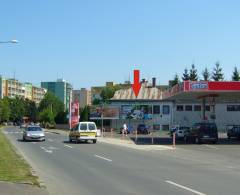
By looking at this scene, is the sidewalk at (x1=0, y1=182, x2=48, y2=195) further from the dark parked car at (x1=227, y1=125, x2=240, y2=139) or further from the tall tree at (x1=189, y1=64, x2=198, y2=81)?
the tall tree at (x1=189, y1=64, x2=198, y2=81)

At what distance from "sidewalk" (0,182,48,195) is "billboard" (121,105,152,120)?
93210 millimetres

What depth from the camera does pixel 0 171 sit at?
702 inches

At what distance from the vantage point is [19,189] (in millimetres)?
13516

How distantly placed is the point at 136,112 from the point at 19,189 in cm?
9447

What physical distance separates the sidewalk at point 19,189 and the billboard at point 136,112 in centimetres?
9321

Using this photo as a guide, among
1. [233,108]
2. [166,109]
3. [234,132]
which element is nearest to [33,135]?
[234,132]

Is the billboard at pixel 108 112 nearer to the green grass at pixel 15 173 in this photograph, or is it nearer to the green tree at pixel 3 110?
the green tree at pixel 3 110

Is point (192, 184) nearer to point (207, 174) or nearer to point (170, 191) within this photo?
point (170, 191)

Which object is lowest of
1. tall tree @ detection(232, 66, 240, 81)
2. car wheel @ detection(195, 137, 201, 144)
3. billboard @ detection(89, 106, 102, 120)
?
car wheel @ detection(195, 137, 201, 144)

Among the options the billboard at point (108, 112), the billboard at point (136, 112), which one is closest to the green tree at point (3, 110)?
the billboard at point (108, 112)

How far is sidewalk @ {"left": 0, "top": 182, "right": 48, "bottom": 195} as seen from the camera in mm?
12967

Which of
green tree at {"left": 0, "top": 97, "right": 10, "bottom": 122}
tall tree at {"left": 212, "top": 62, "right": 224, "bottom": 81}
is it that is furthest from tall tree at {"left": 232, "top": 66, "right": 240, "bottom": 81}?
green tree at {"left": 0, "top": 97, "right": 10, "bottom": 122}

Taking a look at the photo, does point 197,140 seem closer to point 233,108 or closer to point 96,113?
point 233,108

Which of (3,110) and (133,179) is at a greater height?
(3,110)
